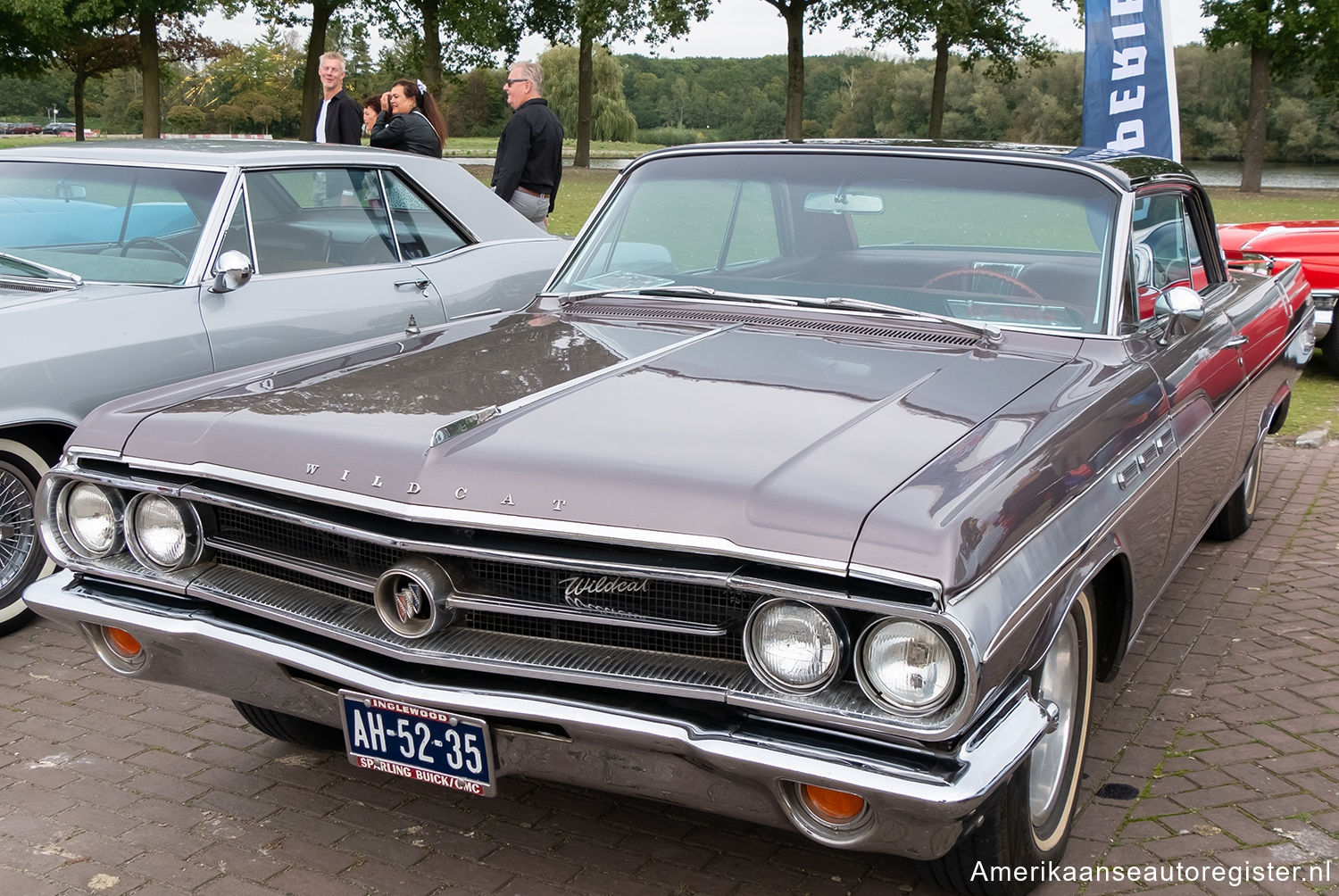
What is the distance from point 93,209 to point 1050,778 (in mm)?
4437

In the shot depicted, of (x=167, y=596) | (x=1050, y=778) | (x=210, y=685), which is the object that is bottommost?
(x=1050, y=778)

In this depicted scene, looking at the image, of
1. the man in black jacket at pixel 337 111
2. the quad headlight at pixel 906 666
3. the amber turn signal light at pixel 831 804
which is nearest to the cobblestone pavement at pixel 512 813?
the amber turn signal light at pixel 831 804

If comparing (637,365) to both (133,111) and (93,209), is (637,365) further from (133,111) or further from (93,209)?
(133,111)

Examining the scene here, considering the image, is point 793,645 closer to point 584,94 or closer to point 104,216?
point 104,216

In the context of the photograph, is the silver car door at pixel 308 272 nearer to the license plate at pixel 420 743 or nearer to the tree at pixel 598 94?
the license plate at pixel 420 743

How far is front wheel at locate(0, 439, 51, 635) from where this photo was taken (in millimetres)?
4270

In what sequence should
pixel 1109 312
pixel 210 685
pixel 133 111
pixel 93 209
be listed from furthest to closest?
1. pixel 133 111
2. pixel 93 209
3. pixel 1109 312
4. pixel 210 685

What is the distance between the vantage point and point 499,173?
8.45 meters

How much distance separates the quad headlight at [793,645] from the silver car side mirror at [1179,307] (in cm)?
196

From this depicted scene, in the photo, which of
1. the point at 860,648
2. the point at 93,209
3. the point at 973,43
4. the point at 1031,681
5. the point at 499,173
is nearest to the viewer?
the point at 860,648

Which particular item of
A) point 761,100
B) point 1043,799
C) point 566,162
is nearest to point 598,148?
point 761,100

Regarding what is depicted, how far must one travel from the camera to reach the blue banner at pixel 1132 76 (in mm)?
8891

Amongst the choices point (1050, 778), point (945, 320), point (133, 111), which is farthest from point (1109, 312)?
point (133, 111)

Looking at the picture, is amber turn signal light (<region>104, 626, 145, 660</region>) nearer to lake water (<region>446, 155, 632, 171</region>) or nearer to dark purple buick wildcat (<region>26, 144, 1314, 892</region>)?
dark purple buick wildcat (<region>26, 144, 1314, 892</region>)
